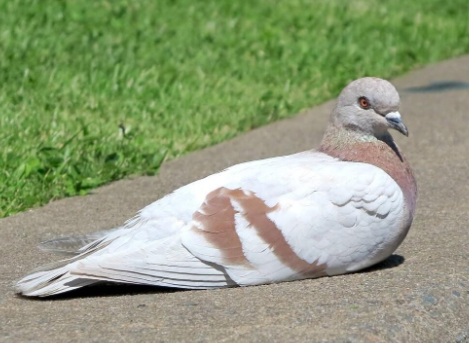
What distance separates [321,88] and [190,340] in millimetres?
4918

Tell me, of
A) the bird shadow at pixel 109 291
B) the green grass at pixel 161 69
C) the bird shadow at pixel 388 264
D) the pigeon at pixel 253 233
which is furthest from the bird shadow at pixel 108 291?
the green grass at pixel 161 69

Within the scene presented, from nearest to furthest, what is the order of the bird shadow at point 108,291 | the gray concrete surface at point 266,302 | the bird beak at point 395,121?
the gray concrete surface at point 266,302 < the bird shadow at point 108,291 < the bird beak at point 395,121

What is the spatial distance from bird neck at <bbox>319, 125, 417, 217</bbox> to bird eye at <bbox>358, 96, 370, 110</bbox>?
12 centimetres

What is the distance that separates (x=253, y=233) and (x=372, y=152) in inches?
27.9

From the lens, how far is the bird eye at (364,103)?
4.28 m

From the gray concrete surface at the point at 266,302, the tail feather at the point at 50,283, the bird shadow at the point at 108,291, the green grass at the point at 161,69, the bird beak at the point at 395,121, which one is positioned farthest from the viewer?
the green grass at the point at 161,69

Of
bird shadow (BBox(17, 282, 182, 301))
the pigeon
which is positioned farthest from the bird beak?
bird shadow (BBox(17, 282, 182, 301))

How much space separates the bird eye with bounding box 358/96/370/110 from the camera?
428cm

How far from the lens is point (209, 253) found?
12.8 feet

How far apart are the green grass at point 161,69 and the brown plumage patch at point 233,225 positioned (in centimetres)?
183

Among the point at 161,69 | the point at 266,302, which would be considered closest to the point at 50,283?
the point at 266,302

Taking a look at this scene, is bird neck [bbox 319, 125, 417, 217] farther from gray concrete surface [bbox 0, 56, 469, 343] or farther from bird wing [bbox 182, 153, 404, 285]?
gray concrete surface [bbox 0, 56, 469, 343]

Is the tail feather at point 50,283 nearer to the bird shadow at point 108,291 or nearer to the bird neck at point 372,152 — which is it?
the bird shadow at point 108,291

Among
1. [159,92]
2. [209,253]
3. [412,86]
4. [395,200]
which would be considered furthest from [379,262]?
[412,86]
